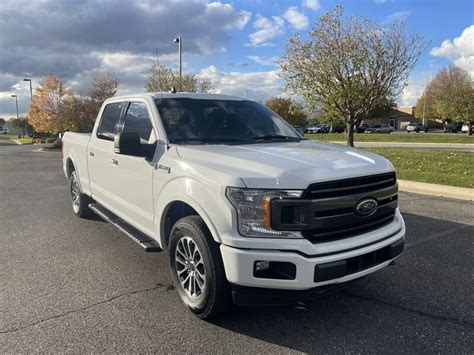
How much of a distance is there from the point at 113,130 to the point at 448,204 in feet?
19.9

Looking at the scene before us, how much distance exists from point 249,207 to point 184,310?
127 cm

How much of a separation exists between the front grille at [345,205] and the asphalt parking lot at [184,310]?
2.56 feet

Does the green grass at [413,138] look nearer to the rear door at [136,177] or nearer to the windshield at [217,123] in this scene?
the windshield at [217,123]

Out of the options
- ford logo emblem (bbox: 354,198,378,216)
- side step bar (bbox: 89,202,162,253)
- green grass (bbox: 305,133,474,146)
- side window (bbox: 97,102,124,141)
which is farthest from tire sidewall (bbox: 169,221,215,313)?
green grass (bbox: 305,133,474,146)

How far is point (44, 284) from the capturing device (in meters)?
4.35

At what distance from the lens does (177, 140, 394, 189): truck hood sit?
309 centimetres

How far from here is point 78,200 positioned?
7.01m

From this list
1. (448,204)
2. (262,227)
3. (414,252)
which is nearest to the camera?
(262,227)

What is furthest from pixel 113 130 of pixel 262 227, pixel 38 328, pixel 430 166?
pixel 430 166

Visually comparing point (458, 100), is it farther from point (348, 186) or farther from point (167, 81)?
point (348, 186)

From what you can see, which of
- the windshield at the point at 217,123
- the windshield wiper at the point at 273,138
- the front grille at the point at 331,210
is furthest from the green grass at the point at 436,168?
the front grille at the point at 331,210

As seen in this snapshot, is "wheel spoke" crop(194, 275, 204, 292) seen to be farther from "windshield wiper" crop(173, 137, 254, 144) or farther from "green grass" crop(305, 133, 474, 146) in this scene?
"green grass" crop(305, 133, 474, 146)

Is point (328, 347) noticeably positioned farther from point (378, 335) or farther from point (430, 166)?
point (430, 166)

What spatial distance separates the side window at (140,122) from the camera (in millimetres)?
4465
